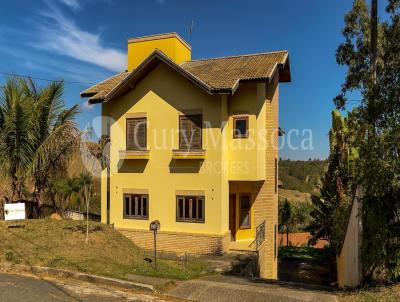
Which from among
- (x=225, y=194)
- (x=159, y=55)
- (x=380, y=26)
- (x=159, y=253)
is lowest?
(x=159, y=253)

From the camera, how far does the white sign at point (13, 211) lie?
16.5 m

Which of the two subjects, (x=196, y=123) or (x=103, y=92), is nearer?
(x=196, y=123)

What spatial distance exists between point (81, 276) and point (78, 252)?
2710 millimetres

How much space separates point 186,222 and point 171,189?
159 centimetres

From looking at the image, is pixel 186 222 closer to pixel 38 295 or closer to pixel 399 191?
pixel 38 295

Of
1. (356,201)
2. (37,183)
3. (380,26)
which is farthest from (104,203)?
(380,26)

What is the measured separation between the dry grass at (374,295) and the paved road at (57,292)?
4.29 m

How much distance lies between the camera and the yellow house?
16453 millimetres

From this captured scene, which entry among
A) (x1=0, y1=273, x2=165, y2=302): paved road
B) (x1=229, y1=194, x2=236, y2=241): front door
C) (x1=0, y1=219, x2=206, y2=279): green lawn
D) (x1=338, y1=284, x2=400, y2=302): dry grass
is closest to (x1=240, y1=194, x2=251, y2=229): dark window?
(x1=229, y1=194, x2=236, y2=241): front door

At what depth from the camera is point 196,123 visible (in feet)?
55.6

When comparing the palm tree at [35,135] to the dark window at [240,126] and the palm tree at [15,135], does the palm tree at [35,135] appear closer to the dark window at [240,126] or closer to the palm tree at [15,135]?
the palm tree at [15,135]

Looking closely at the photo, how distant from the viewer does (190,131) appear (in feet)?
55.8

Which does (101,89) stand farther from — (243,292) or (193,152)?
(243,292)

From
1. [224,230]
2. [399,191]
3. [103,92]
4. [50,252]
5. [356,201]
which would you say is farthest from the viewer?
[103,92]
